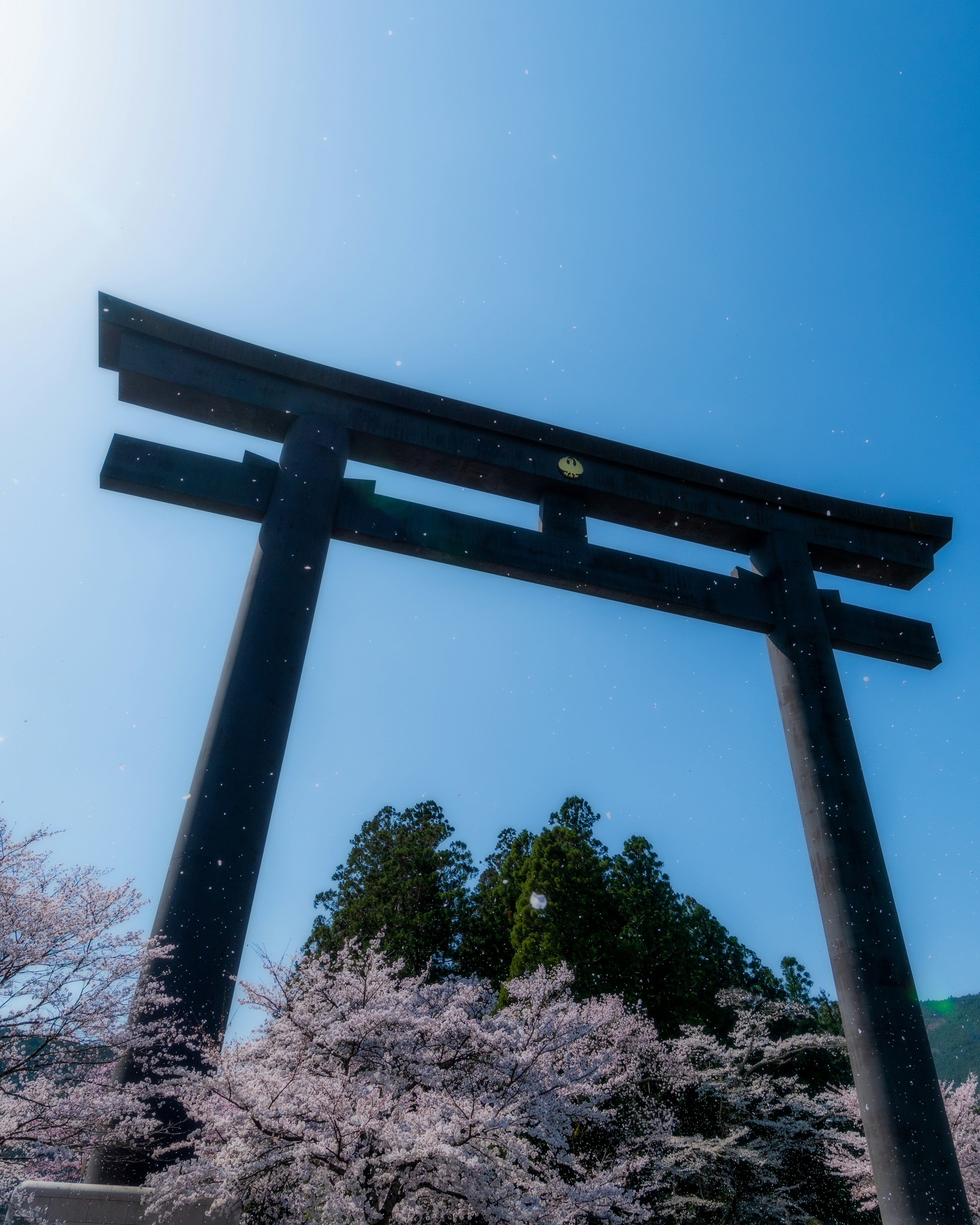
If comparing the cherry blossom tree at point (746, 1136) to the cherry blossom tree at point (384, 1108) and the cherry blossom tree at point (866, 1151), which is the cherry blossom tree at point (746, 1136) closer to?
the cherry blossom tree at point (866, 1151)

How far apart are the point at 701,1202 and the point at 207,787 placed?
16.6 metres

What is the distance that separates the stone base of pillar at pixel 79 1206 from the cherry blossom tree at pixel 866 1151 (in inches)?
670

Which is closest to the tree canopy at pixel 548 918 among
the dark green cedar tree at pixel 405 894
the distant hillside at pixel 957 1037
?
the dark green cedar tree at pixel 405 894

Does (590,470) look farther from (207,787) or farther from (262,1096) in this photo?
(262,1096)

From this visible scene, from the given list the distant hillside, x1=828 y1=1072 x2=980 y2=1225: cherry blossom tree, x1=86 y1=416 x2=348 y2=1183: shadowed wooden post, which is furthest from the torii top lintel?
the distant hillside

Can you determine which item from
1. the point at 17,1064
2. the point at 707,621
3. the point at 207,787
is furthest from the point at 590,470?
the point at 17,1064

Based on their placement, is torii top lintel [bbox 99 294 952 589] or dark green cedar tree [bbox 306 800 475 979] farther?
dark green cedar tree [bbox 306 800 475 979]

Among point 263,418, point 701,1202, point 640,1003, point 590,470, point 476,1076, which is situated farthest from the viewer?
point 640,1003

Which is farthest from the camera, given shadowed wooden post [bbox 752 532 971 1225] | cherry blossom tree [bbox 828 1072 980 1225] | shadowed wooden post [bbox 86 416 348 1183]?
cherry blossom tree [bbox 828 1072 980 1225]

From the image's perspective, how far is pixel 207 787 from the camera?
628 centimetres

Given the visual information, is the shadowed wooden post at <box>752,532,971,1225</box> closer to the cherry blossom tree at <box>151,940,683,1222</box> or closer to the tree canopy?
the cherry blossom tree at <box>151,940,683,1222</box>

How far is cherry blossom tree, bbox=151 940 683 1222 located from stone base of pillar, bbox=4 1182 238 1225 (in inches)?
6.7

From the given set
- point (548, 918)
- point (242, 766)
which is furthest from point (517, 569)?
point (548, 918)

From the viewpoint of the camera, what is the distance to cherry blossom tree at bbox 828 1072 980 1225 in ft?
56.7
